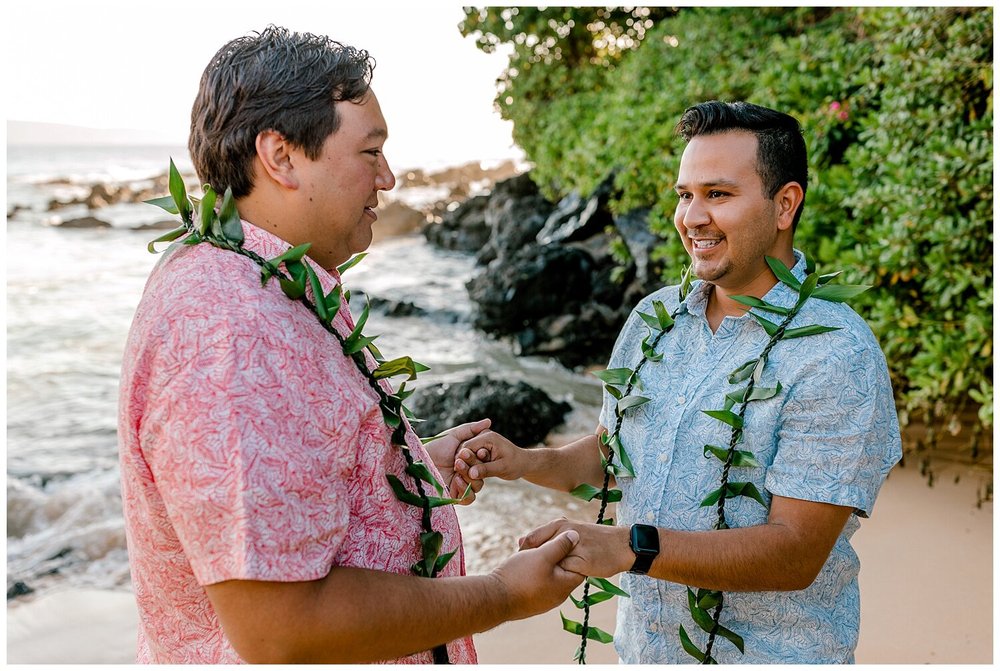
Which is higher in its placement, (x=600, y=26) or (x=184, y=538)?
(x=600, y=26)

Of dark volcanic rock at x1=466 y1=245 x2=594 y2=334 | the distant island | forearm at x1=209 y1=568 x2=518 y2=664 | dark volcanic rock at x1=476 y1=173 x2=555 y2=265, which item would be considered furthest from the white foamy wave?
the distant island

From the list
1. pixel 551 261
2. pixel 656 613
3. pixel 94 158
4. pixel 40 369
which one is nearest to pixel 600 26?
pixel 551 261

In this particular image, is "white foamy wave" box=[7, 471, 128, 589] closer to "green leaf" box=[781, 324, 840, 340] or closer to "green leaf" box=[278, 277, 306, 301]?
"green leaf" box=[278, 277, 306, 301]

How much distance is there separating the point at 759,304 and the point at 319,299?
1405 mm

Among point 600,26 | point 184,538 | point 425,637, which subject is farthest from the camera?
point 600,26

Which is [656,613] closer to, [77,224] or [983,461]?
[983,461]

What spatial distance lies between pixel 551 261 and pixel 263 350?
9.98 metres

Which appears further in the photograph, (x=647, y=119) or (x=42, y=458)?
(x=647, y=119)

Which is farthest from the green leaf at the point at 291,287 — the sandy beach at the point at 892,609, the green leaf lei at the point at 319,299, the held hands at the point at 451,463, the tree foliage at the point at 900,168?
the tree foliage at the point at 900,168

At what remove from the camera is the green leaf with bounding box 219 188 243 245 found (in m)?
1.86

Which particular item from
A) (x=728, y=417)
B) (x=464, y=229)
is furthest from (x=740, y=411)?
(x=464, y=229)

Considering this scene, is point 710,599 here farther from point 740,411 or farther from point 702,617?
point 740,411

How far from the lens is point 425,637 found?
1.79 m

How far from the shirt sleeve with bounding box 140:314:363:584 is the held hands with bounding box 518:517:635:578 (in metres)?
0.84
